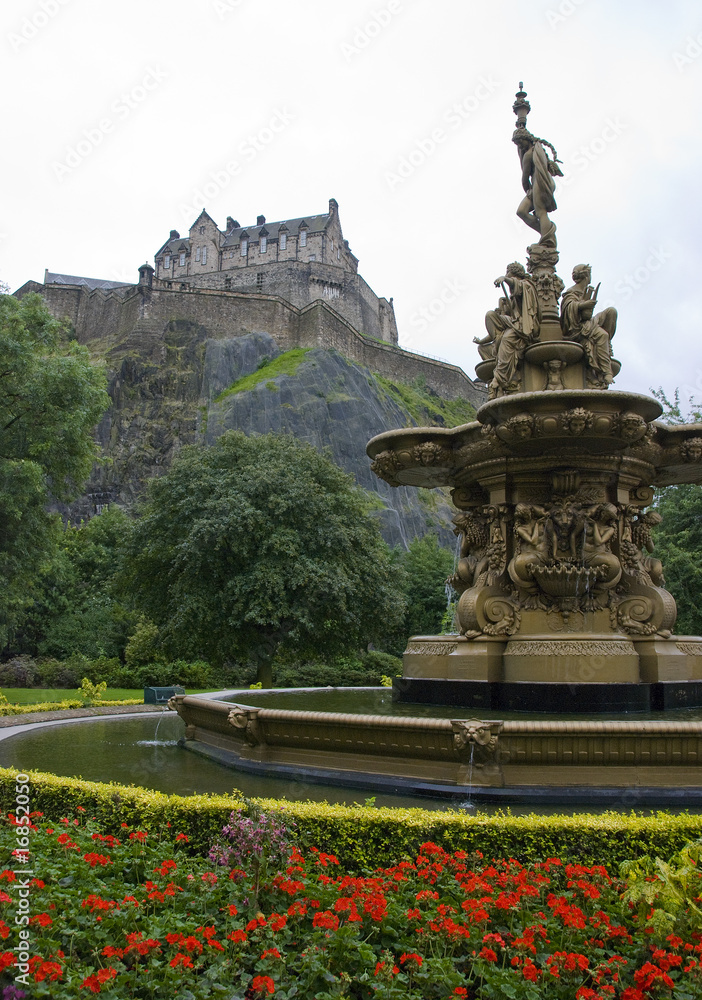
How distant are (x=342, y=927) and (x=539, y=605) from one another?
5622 mm

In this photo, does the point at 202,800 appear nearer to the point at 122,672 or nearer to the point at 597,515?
the point at 597,515

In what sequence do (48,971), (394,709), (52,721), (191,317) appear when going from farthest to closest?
(191,317) → (52,721) → (394,709) → (48,971)

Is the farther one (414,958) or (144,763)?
(144,763)

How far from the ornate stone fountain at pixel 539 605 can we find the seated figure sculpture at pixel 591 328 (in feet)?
0.07

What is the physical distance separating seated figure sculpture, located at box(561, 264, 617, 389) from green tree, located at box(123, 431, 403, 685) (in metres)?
18.7

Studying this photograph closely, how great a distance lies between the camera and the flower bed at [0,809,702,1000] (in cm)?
329

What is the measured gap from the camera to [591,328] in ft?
31.6

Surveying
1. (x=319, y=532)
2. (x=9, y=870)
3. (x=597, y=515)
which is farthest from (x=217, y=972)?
(x=319, y=532)

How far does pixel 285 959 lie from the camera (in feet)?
11.6

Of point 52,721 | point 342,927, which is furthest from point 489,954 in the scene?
point 52,721

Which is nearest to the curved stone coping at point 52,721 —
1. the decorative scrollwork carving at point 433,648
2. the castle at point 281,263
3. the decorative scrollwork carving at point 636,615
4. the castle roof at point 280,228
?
the decorative scrollwork carving at point 433,648

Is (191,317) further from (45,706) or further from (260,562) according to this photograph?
(45,706)

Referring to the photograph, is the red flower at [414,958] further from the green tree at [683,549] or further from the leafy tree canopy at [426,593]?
the leafy tree canopy at [426,593]

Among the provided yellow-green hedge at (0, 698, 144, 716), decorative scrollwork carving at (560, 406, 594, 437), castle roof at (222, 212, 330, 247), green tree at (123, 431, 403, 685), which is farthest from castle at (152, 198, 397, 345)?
decorative scrollwork carving at (560, 406, 594, 437)
